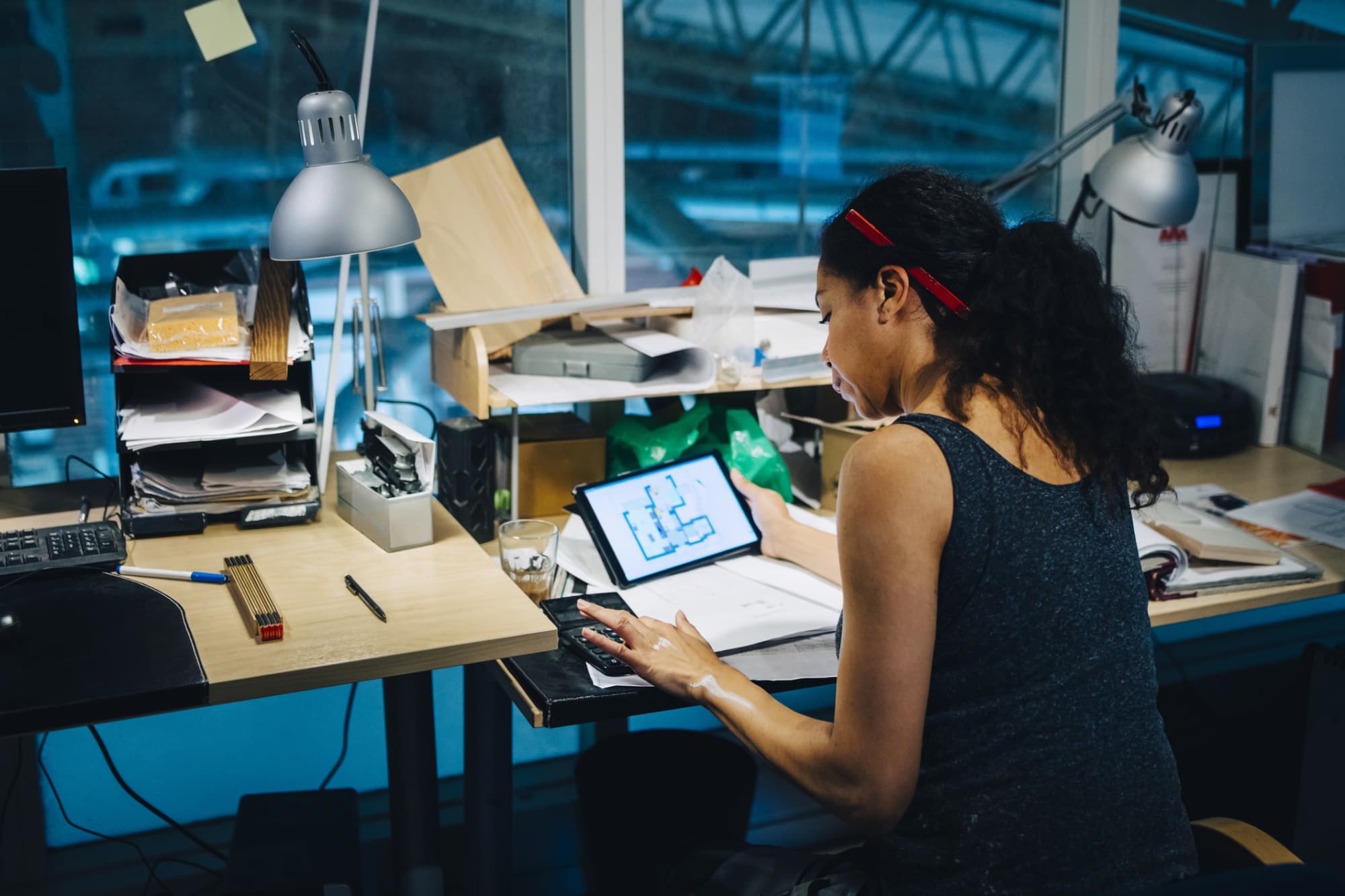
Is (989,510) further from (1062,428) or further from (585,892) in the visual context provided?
(585,892)

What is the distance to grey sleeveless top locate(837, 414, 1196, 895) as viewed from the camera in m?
1.09

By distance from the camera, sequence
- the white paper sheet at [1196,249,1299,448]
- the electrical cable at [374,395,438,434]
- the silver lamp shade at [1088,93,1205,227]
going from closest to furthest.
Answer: the silver lamp shade at [1088,93,1205,227] → the electrical cable at [374,395,438,434] → the white paper sheet at [1196,249,1299,448]

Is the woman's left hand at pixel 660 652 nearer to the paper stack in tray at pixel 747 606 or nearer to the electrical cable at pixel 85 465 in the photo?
the paper stack in tray at pixel 747 606

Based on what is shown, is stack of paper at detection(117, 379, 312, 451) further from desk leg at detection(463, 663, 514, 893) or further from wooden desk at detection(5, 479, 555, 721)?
desk leg at detection(463, 663, 514, 893)

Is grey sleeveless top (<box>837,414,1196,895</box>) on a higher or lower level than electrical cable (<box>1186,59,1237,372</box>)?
lower

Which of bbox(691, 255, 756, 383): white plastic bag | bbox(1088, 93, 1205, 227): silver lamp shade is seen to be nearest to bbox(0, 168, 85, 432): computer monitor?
bbox(691, 255, 756, 383): white plastic bag

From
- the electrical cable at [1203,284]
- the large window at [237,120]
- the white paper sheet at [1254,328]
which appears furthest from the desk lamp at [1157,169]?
the large window at [237,120]

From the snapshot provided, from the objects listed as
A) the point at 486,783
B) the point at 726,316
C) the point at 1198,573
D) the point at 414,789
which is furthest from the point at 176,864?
the point at 1198,573

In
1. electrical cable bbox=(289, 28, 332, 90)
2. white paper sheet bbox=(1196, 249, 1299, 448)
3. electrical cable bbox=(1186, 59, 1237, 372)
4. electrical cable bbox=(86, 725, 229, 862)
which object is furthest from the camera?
electrical cable bbox=(1186, 59, 1237, 372)

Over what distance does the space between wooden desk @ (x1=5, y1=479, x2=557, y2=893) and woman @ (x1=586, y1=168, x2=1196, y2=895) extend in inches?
15.7

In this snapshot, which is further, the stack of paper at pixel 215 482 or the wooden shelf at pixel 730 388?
the wooden shelf at pixel 730 388

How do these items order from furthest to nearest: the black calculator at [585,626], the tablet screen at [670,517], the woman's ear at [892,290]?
1. the tablet screen at [670,517]
2. the black calculator at [585,626]
3. the woman's ear at [892,290]

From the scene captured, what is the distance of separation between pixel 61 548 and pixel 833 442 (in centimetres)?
122

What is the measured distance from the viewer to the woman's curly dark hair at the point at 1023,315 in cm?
114
